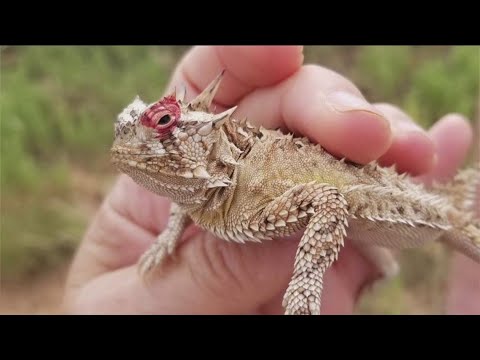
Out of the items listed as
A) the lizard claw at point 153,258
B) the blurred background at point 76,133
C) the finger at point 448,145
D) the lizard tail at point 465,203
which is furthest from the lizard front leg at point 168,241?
the blurred background at point 76,133

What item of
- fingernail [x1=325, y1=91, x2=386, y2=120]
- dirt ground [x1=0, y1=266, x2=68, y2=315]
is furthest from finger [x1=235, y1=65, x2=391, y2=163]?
dirt ground [x1=0, y1=266, x2=68, y2=315]

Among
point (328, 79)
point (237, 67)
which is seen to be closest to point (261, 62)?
point (237, 67)

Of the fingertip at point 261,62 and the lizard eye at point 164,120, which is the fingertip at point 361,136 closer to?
the fingertip at point 261,62

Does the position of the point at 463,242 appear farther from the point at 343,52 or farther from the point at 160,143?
the point at 343,52

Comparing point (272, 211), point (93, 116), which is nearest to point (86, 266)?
point (272, 211)

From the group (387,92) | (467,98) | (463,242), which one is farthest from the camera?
(387,92)

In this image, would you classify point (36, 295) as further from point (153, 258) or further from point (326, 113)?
point (326, 113)

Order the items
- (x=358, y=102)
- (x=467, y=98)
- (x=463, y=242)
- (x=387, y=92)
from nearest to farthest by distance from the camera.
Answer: (x=358, y=102) → (x=463, y=242) → (x=467, y=98) → (x=387, y=92)
